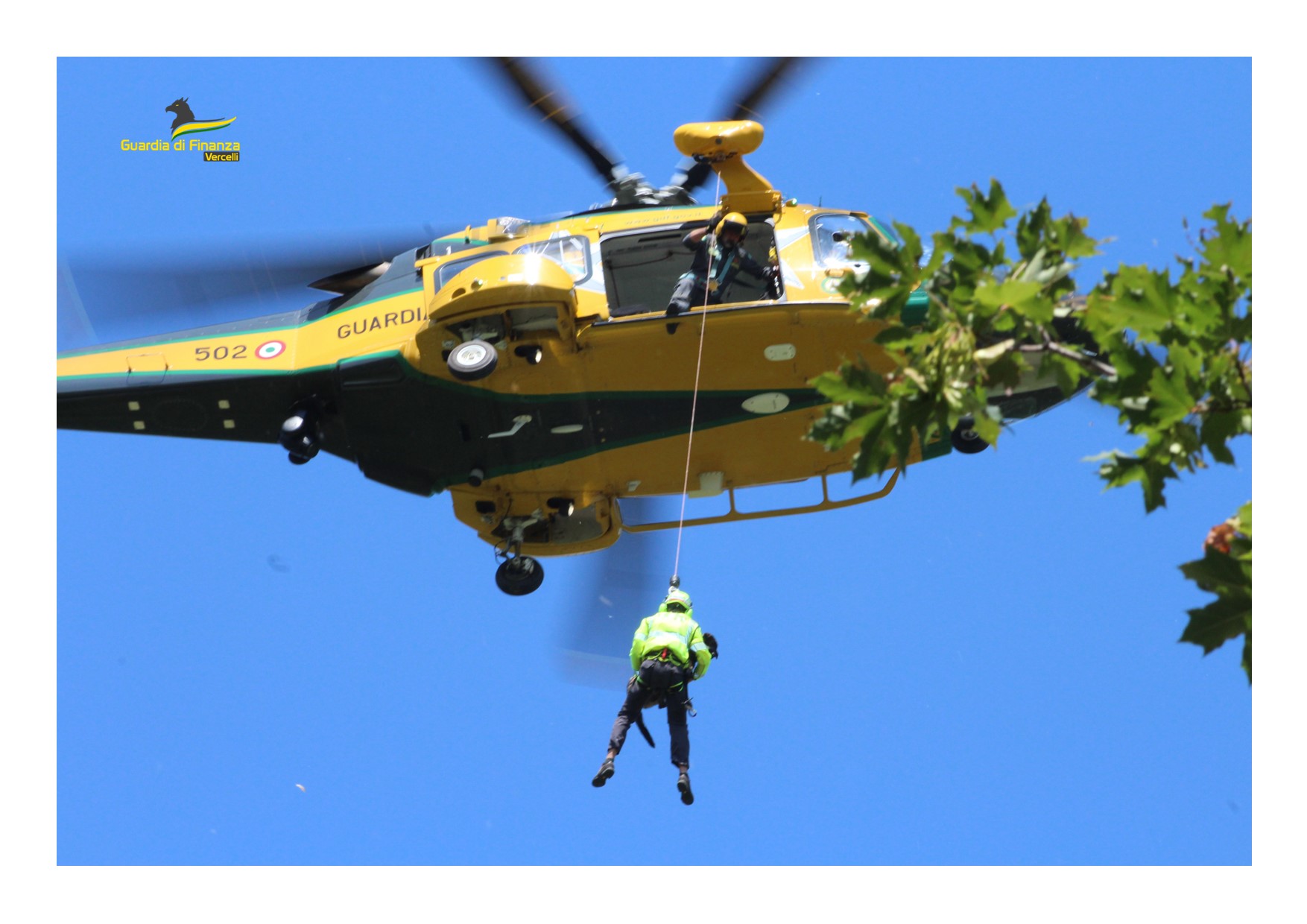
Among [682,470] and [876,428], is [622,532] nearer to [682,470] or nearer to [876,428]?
[682,470]

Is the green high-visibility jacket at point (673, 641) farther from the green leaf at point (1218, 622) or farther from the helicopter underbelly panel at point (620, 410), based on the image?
the green leaf at point (1218, 622)

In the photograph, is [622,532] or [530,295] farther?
[622,532]

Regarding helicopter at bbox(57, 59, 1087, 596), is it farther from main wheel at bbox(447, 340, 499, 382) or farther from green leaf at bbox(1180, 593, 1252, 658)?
green leaf at bbox(1180, 593, 1252, 658)

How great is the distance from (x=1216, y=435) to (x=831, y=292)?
5365mm

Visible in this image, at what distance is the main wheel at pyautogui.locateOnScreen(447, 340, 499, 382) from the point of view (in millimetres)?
11961

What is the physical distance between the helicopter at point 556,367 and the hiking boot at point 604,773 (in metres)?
2.50

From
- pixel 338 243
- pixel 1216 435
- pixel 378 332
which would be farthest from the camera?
pixel 338 243

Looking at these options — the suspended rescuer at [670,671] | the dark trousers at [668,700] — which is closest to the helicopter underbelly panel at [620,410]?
the suspended rescuer at [670,671]

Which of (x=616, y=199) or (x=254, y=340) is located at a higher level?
(x=616, y=199)

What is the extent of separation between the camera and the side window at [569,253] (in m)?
12.4

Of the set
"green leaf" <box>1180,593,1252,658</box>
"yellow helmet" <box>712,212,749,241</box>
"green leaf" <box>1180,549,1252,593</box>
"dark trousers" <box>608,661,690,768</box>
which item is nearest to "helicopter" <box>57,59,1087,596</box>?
"yellow helmet" <box>712,212,749,241</box>

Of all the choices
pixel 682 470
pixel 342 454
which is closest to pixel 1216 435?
pixel 682 470

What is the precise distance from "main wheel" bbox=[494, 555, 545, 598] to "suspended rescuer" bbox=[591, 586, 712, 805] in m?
1.95

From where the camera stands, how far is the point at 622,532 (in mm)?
14672
